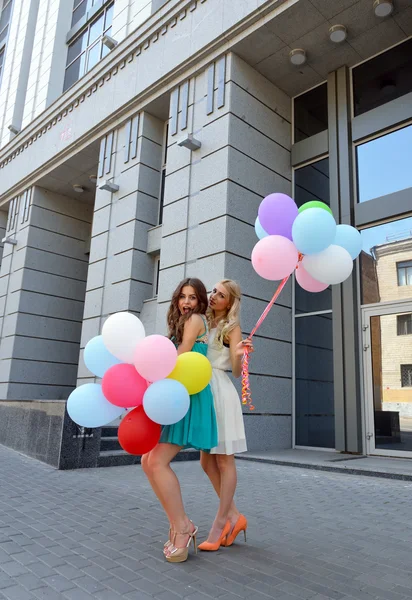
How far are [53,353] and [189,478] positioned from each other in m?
10.9

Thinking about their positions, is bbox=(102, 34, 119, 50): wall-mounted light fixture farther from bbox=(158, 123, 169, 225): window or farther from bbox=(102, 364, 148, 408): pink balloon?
bbox=(102, 364, 148, 408): pink balloon

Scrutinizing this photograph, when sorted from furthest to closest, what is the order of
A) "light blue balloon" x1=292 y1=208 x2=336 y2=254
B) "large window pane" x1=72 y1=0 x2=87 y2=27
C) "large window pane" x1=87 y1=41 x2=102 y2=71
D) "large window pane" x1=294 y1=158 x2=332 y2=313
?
"large window pane" x1=72 y1=0 x2=87 y2=27 → "large window pane" x1=87 y1=41 x2=102 y2=71 → "large window pane" x1=294 y1=158 x2=332 y2=313 → "light blue balloon" x1=292 y1=208 x2=336 y2=254

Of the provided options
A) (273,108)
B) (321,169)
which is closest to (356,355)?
(321,169)

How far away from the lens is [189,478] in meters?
6.36

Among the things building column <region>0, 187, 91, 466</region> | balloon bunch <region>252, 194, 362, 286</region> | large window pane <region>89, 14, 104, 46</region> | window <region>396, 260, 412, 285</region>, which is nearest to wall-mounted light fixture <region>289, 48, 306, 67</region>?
window <region>396, 260, 412, 285</region>

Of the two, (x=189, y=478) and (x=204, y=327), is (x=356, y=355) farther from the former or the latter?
(x=204, y=327)

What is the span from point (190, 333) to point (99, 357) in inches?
26.9

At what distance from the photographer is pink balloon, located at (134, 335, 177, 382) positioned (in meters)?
→ 2.96

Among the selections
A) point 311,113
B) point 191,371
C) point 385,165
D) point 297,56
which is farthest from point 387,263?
point 191,371

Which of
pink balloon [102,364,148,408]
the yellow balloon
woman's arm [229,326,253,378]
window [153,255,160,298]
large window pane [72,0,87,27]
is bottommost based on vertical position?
pink balloon [102,364,148,408]

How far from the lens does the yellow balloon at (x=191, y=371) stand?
3.06 metres

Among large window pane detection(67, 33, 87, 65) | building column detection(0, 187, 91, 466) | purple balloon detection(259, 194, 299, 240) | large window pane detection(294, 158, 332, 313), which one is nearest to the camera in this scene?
purple balloon detection(259, 194, 299, 240)

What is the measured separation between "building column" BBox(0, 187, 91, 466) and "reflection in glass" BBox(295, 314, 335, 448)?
29.6 feet

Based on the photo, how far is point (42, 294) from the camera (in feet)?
52.9
